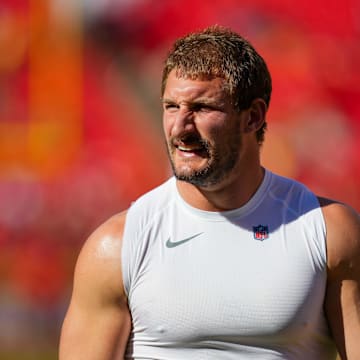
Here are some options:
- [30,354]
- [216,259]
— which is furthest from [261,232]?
[30,354]

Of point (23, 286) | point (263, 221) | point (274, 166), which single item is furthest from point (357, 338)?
point (23, 286)

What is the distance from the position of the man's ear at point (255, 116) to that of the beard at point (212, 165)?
9 centimetres

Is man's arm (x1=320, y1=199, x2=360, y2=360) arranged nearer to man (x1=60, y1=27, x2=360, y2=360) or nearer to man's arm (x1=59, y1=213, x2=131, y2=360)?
man (x1=60, y1=27, x2=360, y2=360)

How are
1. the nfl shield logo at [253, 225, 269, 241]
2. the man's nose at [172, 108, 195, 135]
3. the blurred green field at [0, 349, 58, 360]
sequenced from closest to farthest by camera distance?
the man's nose at [172, 108, 195, 135], the nfl shield logo at [253, 225, 269, 241], the blurred green field at [0, 349, 58, 360]

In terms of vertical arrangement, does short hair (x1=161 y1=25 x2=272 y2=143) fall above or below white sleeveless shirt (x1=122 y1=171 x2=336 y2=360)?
above

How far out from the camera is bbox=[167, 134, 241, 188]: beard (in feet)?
7.35

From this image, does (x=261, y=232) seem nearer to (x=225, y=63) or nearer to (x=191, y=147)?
(x=191, y=147)

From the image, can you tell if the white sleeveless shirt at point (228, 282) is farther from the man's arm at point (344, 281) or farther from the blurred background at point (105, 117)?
the blurred background at point (105, 117)

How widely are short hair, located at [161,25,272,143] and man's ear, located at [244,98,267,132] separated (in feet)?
0.05

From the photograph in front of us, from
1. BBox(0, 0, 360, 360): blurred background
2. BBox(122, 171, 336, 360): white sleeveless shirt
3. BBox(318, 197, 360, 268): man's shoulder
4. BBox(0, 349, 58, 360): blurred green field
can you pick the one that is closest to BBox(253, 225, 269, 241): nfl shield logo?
BBox(122, 171, 336, 360): white sleeveless shirt

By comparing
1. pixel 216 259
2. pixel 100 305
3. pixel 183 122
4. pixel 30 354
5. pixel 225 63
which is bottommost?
pixel 30 354

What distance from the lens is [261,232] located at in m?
2.35

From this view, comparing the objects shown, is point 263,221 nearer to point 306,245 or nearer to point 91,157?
point 306,245

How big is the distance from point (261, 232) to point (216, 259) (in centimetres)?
14
